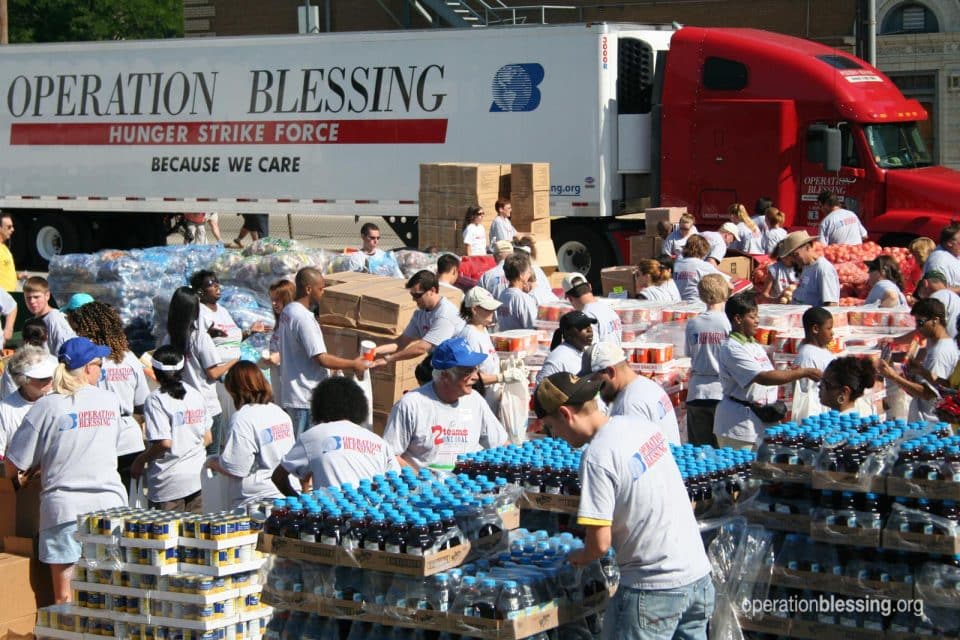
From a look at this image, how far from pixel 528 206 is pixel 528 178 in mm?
389

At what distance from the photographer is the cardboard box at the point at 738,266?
16484 mm

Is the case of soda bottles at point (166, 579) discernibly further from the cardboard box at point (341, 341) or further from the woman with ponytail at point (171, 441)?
the cardboard box at point (341, 341)

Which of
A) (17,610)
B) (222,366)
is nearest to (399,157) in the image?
(222,366)

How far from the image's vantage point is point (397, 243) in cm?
3034

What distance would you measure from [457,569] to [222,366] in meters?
5.03

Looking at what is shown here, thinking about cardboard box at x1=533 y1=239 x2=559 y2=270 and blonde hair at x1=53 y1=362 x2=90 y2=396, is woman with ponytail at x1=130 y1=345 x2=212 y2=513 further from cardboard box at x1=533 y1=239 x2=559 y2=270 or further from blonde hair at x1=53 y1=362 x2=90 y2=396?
cardboard box at x1=533 y1=239 x2=559 y2=270

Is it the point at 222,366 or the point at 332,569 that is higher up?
the point at 222,366

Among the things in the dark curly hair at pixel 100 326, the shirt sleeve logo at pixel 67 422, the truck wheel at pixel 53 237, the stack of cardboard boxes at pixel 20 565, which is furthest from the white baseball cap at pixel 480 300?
the truck wheel at pixel 53 237

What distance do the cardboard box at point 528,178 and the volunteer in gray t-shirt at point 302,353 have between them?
8.46 m

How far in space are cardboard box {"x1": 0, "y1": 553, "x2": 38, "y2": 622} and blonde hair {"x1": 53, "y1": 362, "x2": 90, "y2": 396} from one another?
100 centimetres

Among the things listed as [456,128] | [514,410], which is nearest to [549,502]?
[514,410]

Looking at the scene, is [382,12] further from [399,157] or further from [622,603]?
[622,603]

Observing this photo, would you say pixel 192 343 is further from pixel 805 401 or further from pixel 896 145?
pixel 896 145

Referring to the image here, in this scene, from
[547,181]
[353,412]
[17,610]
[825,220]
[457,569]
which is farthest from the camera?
[547,181]
